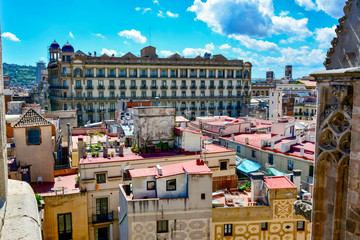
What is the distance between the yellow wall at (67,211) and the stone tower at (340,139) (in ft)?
61.6

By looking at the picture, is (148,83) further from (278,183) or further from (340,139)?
(340,139)


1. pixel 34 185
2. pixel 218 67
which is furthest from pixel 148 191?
pixel 218 67

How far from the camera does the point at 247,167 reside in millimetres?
28344

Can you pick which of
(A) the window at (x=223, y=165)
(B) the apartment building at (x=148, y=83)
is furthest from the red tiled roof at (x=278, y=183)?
(B) the apartment building at (x=148, y=83)

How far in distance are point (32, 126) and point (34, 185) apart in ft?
14.1

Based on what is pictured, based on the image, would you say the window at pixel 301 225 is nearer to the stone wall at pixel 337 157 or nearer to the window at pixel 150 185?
the window at pixel 150 185

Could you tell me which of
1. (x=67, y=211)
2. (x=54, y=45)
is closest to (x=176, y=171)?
(x=67, y=211)

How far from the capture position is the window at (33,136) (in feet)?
77.3

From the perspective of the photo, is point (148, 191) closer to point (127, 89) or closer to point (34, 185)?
point (34, 185)

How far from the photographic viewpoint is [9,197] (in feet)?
12.1

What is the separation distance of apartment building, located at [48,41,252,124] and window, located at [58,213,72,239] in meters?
46.4

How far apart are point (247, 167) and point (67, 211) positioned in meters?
15.0

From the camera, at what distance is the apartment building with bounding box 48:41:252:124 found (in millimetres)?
65438

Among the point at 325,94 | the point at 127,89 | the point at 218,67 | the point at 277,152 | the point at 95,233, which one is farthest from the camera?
the point at 218,67
